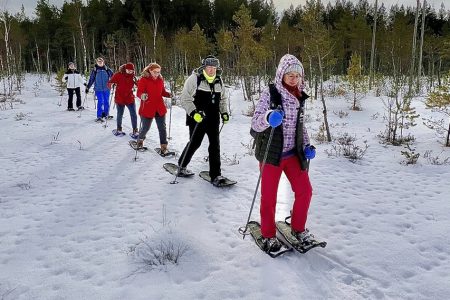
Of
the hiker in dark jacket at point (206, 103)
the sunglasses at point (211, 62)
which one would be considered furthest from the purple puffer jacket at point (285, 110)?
the sunglasses at point (211, 62)

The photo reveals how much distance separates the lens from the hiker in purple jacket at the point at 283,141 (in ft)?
12.1

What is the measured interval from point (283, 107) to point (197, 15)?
4564 centimetres

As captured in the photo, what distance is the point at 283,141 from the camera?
3.74m

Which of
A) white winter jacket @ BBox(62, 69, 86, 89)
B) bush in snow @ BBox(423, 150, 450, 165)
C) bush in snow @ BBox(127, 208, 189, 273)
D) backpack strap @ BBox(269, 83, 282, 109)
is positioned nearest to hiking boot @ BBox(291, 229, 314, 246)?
bush in snow @ BBox(127, 208, 189, 273)

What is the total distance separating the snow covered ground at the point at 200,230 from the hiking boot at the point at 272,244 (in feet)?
0.40

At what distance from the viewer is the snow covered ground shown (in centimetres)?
337

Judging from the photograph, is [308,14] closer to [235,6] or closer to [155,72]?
[155,72]

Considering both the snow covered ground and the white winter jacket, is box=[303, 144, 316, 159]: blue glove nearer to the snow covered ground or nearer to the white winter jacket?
the snow covered ground

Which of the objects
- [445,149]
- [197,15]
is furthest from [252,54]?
[197,15]

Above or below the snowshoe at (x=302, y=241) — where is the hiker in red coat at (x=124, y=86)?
above

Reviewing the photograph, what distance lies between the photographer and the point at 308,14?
1081 centimetres

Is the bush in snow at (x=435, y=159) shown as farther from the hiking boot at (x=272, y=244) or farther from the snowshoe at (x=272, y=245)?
the hiking boot at (x=272, y=244)

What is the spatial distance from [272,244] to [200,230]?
1076 millimetres

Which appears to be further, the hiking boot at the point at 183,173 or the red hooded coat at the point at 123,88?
the red hooded coat at the point at 123,88
